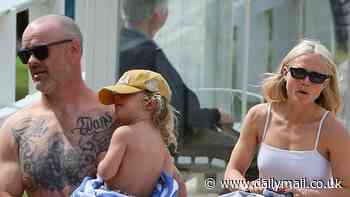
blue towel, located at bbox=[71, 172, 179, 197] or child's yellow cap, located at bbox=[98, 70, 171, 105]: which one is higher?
child's yellow cap, located at bbox=[98, 70, 171, 105]

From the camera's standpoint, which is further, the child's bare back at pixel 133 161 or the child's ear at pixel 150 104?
the child's ear at pixel 150 104

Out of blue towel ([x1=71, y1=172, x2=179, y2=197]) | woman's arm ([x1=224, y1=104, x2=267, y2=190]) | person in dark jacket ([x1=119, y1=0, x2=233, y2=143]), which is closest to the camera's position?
blue towel ([x1=71, y1=172, x2=179, y2=197])

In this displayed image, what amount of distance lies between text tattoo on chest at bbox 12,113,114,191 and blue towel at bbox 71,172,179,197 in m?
0.08

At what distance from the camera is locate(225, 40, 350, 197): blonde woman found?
3906 mm

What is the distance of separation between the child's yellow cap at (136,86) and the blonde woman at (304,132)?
0.54 meters

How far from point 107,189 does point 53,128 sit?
→ 32cm

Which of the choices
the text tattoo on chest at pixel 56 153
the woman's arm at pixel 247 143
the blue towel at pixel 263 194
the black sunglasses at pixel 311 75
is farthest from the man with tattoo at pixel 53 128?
the black sunglasses at pixel 311 75

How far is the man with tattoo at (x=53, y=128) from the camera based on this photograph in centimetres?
366

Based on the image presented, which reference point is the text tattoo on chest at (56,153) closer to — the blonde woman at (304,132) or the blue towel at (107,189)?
the blue towel at (107,189)

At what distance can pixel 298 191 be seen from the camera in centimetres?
384

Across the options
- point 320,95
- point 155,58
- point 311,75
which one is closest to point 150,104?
point 311,75

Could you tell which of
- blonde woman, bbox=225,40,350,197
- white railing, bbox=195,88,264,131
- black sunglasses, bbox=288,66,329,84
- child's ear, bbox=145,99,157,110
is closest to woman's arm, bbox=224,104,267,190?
blonde woman, bbox=225,40,350,197

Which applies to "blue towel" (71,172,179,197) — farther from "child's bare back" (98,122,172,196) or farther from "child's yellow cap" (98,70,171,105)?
"child's yellow cap" (98,70,171,105)

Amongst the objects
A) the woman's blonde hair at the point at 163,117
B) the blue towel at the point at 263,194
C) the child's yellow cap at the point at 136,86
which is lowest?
the blue towel at the point at 263,194
